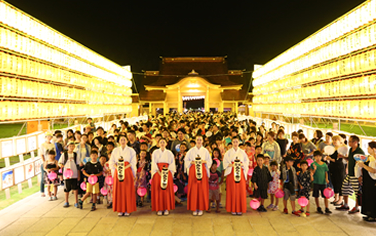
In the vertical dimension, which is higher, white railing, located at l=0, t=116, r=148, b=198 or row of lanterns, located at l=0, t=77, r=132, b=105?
row of lanterns, located at l=0, t=77, r=132, b=105

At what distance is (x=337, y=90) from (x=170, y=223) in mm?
8308

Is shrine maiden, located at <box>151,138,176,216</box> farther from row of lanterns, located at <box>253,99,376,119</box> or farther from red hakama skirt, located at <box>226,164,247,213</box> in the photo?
row of lanterns, located at <box>253,99,376,119</box>

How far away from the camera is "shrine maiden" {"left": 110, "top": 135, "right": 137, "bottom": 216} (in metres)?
5.89

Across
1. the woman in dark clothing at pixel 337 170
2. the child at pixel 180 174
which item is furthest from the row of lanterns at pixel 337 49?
the child at pixel 180 174

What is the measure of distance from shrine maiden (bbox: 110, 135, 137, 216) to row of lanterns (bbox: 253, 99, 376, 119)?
7358 millimetres

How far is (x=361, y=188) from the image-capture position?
5832 mm

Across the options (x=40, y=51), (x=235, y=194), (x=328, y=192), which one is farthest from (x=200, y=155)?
(x=40, y=51)

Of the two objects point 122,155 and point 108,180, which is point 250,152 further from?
point 108,180

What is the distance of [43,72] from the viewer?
10484mm

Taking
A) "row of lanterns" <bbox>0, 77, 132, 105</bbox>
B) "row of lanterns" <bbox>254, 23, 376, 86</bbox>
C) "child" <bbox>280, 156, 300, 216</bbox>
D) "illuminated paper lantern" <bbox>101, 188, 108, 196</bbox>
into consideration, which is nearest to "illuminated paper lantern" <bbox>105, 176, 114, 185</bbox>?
"illuminated paper lantern" <bbox>101, 188, 108, 196</bbox>

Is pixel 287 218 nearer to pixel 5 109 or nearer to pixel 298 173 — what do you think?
pixel 298 173

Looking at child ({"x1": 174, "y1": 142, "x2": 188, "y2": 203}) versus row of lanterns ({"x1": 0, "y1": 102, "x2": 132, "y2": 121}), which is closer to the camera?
child ({"x1": 174, "y1": 142, "x2": 188, "y2": 203})

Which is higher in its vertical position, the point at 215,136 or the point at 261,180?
the point at 215,136

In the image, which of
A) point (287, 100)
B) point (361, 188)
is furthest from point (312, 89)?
point (361, 188)
